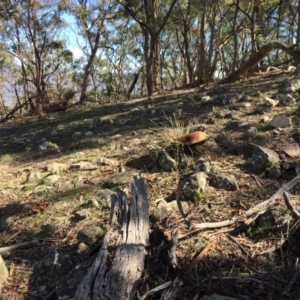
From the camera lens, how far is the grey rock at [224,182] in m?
2.49

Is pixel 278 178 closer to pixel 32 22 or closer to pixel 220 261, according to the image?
pixel 220 261

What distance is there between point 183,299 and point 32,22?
1499 centimetres

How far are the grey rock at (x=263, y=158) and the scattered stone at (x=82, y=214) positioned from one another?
133 cm

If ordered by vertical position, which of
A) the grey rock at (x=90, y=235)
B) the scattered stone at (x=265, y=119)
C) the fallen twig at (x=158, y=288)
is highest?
the scattered stone at (x=265, y=119)

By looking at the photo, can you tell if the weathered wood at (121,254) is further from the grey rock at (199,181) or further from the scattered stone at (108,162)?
the scattered stone at (108,162)

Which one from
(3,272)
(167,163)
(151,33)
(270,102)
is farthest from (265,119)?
(151,33)

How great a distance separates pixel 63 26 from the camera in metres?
16.4

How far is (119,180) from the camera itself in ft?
9.39

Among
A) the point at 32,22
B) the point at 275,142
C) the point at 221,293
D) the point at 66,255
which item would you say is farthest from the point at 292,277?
the point at 32,22

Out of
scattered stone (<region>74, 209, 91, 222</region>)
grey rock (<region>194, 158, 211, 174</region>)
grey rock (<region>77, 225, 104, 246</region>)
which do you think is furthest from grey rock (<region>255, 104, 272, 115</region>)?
grey rock (<region>77, 225, 104, 246</region>)

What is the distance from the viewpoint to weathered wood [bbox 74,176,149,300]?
1579mm

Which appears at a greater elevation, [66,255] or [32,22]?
[32,22]

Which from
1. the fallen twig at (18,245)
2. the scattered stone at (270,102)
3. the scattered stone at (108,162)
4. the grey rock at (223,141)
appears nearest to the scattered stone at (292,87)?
the scattered stone at (270,102)

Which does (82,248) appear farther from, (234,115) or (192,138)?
(234,115)
